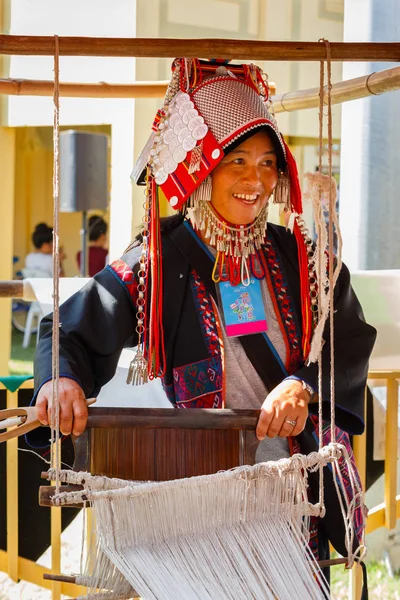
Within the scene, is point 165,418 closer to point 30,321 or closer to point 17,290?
point 17,290

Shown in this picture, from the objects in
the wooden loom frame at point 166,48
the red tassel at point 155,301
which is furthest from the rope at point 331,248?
the red tassel at point 155,301

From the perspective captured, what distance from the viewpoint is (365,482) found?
3.08 meters

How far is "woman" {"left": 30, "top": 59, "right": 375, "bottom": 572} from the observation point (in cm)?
190

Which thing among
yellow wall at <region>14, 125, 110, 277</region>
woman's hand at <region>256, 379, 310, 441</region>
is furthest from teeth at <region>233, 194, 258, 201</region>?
yellow wall at <region>14, 125, 110, 277</region>

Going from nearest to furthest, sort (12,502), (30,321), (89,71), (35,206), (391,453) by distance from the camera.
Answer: (12,502) → (391,453) → (89,71) → (30,321) → (35,206)

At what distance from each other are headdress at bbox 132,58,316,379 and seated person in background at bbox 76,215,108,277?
7.94 m

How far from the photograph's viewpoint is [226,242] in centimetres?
199

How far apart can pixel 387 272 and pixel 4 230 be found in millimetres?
4525

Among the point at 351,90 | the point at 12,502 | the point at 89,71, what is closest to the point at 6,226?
the point at 89,71

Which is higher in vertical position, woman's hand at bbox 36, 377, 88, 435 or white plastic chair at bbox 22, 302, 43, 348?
woman's hand at bbox 36, 377, 88, 435

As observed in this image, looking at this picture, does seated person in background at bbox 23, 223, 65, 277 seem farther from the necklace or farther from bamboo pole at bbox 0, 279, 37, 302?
the necklace

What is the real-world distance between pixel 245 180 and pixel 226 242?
6.6 inches

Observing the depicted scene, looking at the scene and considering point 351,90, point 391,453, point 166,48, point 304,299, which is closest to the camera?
point 166,48

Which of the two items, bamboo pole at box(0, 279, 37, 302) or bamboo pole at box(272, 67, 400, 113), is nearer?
bamboo pole at box(272, 67, 400, 113)
